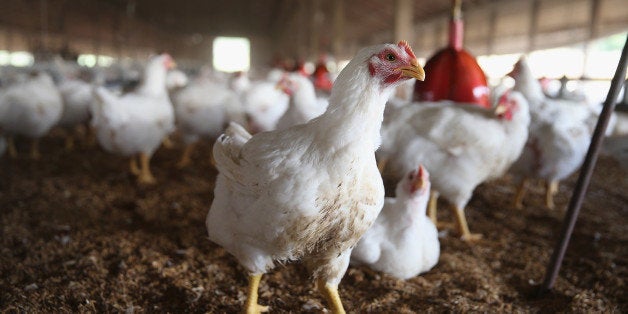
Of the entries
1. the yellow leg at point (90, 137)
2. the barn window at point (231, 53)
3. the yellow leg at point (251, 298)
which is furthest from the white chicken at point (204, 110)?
the barn window at point (231, 53)

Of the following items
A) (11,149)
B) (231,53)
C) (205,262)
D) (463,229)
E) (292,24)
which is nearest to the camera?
(205,262)

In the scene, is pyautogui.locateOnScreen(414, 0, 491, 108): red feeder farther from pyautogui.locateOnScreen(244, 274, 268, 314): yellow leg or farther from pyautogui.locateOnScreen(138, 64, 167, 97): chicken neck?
pyautogui.locateOnScreen(138, 64, 167, 97): chicken neck

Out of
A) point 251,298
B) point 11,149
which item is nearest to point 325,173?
point 251,298

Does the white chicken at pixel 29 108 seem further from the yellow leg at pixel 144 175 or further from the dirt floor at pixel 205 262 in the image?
the yellow leg at pixel 144 175

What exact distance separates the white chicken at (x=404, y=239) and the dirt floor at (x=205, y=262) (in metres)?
0.11

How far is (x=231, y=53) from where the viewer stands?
3209cm

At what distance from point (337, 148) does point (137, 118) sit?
3131mm

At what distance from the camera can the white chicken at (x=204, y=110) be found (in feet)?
16.6

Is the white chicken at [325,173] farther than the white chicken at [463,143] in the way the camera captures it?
No

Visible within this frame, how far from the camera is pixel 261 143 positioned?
186cm

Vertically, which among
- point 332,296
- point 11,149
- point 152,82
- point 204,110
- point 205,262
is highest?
point 152,82

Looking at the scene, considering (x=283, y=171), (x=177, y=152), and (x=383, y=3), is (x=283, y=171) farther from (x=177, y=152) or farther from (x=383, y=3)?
(x=383, y=3)

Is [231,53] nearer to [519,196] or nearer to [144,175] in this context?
[144,175]

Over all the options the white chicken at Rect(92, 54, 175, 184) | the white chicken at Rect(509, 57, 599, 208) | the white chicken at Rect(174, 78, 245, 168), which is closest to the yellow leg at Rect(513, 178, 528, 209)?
the white chicken at Rect(509, 57, 599, 208)
